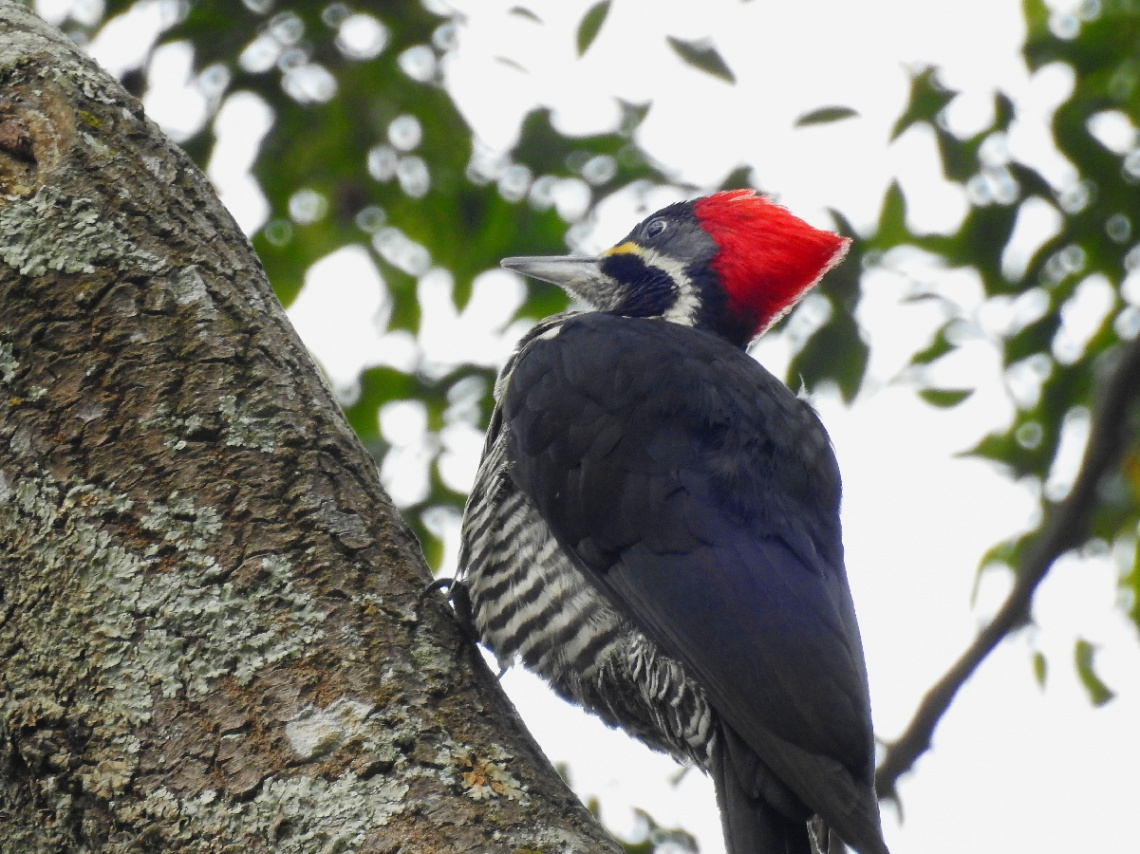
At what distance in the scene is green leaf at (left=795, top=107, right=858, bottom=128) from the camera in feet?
10.8

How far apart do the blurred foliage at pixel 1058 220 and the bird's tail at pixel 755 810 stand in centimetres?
138

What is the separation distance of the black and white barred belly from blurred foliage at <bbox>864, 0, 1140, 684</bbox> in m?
1.15

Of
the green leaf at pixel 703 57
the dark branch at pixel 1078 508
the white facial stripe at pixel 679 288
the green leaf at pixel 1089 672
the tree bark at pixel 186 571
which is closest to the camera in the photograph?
the tree bark at pixel 186 571

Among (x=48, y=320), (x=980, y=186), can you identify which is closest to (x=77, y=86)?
(x=48, y=320)

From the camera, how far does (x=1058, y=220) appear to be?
328 centimetres

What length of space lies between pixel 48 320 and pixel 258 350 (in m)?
0.33

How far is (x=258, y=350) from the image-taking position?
2119mm

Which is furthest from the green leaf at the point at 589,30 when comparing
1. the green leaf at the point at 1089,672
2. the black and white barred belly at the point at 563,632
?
the green leaf at the point at 1089,672

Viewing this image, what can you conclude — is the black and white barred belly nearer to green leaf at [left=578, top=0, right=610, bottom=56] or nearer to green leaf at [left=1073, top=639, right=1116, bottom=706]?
green leaf at [left=578, top=0, right=610, bottom=56]

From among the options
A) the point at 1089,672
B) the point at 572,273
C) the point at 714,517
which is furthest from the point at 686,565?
the point at 1089,672

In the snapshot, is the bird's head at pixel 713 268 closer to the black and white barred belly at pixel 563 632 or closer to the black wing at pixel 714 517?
the black wing at pixel 714 517

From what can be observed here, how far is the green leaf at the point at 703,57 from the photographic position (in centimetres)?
315

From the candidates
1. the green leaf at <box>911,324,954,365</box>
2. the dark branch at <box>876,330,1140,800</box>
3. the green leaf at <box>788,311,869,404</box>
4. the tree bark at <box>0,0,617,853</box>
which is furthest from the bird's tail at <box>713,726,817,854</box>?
the green leaf at <box>911,324,954,365</box>

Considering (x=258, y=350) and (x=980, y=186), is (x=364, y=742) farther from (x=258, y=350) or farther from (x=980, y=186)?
(x=980, y=186)
